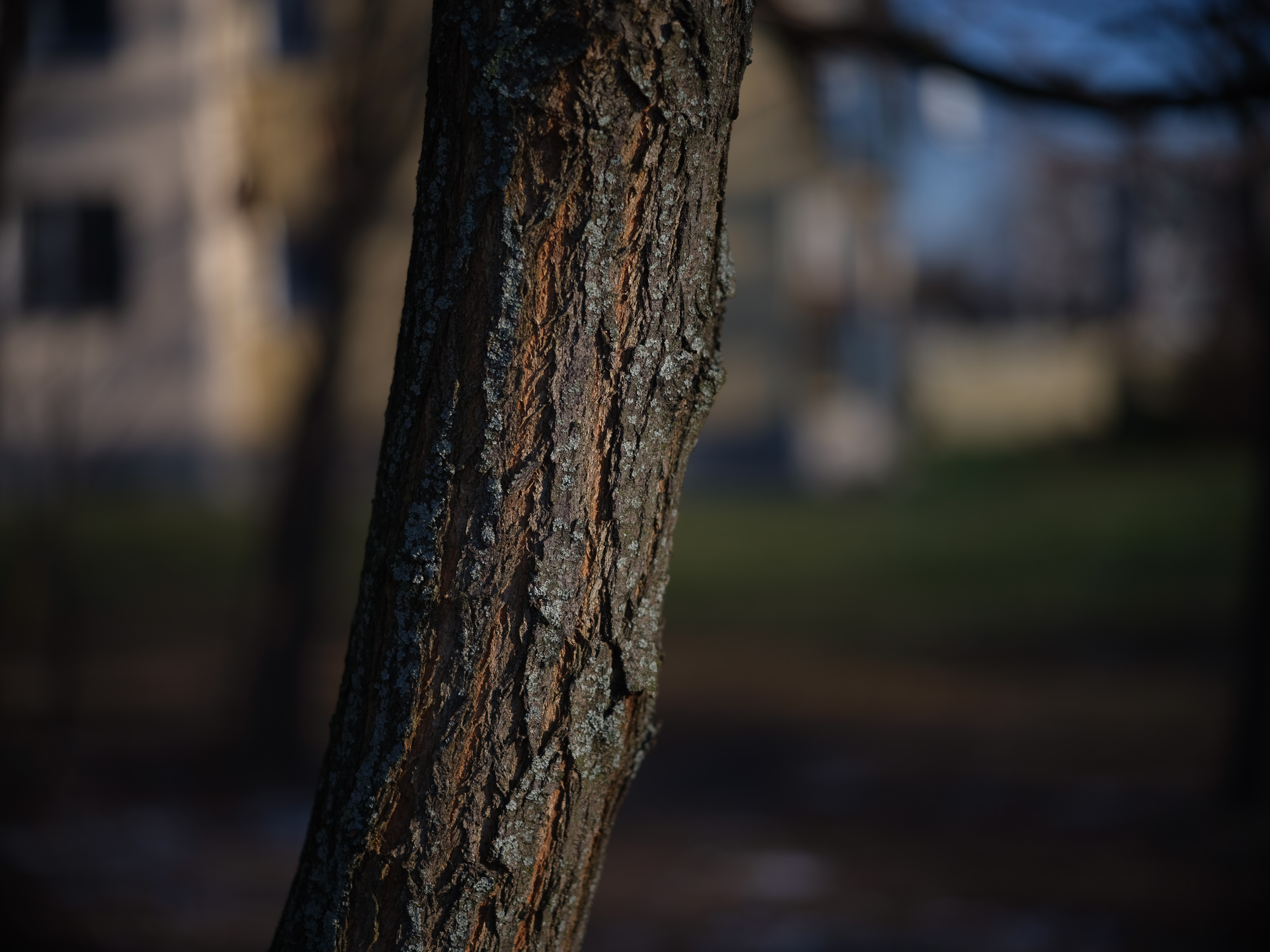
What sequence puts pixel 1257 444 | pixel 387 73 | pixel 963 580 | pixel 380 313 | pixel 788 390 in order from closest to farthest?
pixel 1257 444, pixel 387 73, pixel 963 580, pixel 380 313, pixel 788 390

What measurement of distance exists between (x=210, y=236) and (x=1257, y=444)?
1039 cm

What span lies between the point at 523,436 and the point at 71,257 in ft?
31.7

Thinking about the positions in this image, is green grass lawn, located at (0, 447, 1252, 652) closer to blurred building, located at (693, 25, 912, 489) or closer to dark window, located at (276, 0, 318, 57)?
blurred building, located at (693, 25, 912, 489)

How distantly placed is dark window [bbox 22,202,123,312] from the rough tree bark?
5108mm

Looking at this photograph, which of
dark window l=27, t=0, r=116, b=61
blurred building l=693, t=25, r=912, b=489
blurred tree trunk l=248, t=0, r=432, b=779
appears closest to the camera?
blurred tree trunk l=248, t=0, r=432, b=779

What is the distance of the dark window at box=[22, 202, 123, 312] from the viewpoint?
599 cm

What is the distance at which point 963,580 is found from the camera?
10.3 metres

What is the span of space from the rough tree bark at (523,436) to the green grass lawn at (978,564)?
7.04 meters

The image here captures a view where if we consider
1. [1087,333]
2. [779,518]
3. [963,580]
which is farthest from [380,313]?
[1087,333]

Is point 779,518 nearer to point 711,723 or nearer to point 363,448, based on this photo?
point 363,448

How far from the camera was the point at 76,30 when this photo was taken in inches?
506

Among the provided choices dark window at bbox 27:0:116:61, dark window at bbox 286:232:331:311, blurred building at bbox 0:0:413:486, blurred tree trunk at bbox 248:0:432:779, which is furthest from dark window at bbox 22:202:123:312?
dark window at bbox 286:232:331:311

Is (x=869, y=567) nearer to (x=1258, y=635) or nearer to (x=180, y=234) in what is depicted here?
(x=1258, y=635)

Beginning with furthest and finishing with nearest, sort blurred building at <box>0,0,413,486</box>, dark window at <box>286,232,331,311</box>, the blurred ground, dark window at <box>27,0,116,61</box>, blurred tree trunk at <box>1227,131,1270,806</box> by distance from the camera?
dark window at <box>286,232,331,311</box>, dark window at <box>27,0,116,61</box>, blurred building at <box>0,0,413,486</box>, blurred tree trunk at <box>1227,131,1270,806</box>, the blurred ground
